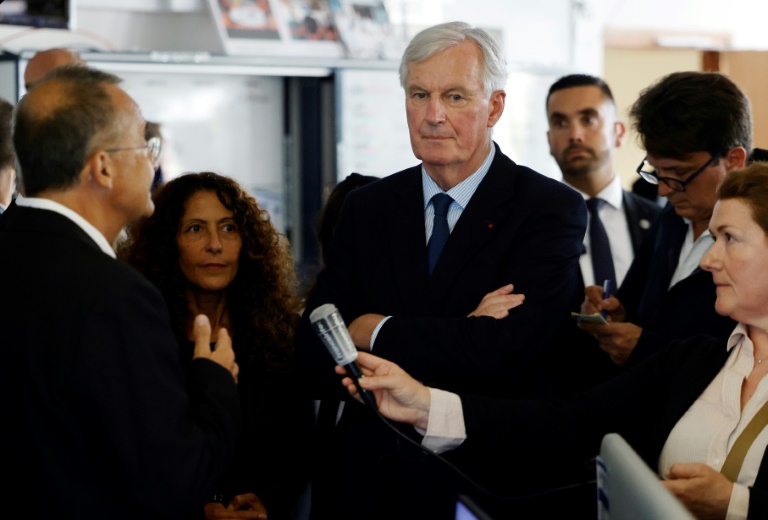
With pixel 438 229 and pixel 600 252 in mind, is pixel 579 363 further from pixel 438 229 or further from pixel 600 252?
pixel 600 252

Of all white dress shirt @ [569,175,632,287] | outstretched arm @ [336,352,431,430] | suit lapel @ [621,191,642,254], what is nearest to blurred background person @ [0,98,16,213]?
A: outstretched arm @ [336,352,431,430]

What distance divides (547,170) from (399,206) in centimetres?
455

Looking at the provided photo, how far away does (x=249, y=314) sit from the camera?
8.21 feet

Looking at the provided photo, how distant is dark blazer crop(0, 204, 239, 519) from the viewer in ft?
4.87

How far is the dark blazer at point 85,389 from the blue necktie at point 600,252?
2.04 m

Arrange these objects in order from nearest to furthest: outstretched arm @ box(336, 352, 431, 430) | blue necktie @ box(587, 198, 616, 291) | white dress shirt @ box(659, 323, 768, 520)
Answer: white dress shirt @ box(659, 323, 768, 520), outstretched arm @ box(336, 352, 431, 430), blue necktie @ box(587, 198, 616, 291)

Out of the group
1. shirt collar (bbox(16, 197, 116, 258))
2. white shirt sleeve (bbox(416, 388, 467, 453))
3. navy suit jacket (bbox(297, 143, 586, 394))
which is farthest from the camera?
navy suit jacket (bbox(297, 143, 586, 394))

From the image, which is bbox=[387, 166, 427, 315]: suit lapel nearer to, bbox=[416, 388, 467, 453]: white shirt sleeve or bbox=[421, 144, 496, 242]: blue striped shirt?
bbox=[421, 144, 496, 242]: blue striped shirt

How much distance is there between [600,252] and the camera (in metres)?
3.34

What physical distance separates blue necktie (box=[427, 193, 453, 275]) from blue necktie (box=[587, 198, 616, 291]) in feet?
4.12

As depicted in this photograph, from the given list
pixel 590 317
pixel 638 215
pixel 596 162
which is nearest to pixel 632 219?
pixel 638 215

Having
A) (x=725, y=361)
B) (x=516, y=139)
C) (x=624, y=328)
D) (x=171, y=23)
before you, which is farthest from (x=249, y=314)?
(x=516, y=139)

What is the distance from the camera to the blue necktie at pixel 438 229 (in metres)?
2.18

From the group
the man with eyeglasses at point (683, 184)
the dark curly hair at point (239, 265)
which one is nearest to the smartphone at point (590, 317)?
the man with eyeglasses at point (683, 184)
